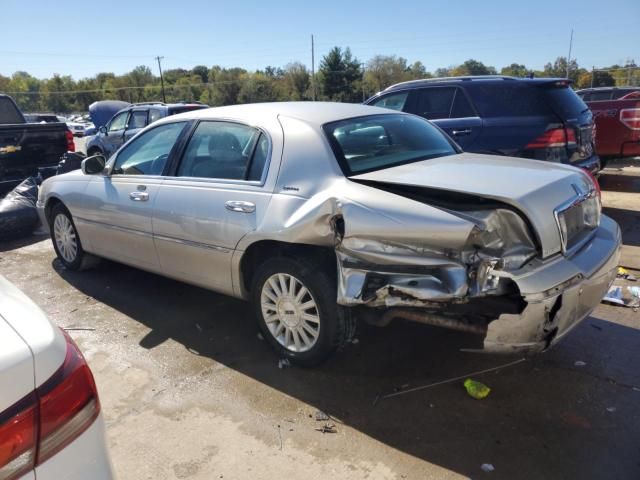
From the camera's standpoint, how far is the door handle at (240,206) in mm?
3453

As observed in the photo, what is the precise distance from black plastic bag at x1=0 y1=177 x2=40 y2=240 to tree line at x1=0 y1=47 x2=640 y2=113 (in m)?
39.7

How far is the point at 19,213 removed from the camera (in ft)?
24.0

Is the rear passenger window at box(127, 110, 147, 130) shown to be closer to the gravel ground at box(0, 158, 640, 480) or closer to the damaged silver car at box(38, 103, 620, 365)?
the damaged silver car at box(38, 103, 620, 365)

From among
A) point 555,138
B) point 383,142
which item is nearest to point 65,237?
point 383,142

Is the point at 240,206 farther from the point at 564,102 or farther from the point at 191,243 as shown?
the point at 564,102

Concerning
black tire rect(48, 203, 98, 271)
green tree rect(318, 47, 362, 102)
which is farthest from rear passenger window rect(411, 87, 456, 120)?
green tree rect(318, 47, 362, 102)

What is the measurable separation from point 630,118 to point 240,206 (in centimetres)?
773

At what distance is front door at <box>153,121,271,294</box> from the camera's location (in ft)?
11.6

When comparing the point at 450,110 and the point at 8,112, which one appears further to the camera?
the point at 8,112

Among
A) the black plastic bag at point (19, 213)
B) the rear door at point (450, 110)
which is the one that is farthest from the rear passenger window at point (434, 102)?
the black plastic bag at point (19, 213)

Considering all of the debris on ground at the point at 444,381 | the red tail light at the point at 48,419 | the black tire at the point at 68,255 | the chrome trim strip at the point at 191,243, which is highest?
the red tail light at the point at 48,419

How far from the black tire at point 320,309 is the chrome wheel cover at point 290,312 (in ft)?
0.07

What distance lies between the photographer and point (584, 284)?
2.80m

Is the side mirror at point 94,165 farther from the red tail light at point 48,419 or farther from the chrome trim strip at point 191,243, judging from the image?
the red tail light at point 48,419
